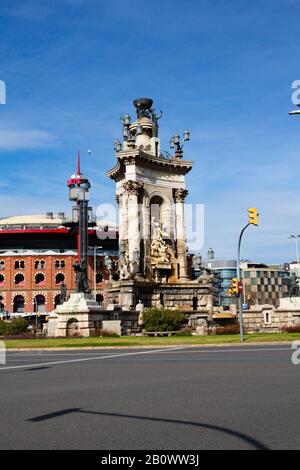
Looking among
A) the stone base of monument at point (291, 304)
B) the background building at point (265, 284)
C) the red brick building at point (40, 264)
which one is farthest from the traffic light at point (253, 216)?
the background building at point (265, 284)

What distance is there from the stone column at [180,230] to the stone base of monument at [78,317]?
16.0 meters

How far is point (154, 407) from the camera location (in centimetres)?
912

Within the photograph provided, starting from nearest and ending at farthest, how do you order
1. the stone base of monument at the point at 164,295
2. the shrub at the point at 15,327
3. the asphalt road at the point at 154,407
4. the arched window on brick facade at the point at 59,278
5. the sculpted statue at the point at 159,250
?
1. the asphalt road at the point at 154,407
2. the shrub at the point at 15,327
3. the stone base of monument at the point at 164,295
4. the sculpted statue at the point at 159,250
5. the arched window on brick facade at the point at 59,278

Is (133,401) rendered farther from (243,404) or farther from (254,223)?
(254,223)

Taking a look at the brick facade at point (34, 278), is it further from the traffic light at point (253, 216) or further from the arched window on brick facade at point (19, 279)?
the traffic light at point (253, 216)

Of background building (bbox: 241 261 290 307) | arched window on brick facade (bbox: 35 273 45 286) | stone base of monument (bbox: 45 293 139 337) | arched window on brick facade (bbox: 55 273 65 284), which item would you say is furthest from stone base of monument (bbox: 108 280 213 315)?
background building (bbox: 241 261 290 307)

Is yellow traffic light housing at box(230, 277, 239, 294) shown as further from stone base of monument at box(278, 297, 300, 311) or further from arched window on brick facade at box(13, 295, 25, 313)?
arched window on brick facade at box(13, 295, 25, 313)

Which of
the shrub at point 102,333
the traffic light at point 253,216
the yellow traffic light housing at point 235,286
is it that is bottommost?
the shrub at point 102,333

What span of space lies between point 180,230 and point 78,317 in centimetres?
1924

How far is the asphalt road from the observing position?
22.3 feet

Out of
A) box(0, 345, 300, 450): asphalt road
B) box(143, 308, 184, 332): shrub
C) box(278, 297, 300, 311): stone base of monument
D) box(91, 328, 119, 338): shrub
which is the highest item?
box(278, 297, 300, 311): stone base of monument

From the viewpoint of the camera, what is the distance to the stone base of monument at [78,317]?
114 feet

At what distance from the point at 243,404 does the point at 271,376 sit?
12.8ft

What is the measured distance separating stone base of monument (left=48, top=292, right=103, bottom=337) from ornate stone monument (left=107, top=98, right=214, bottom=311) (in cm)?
900
